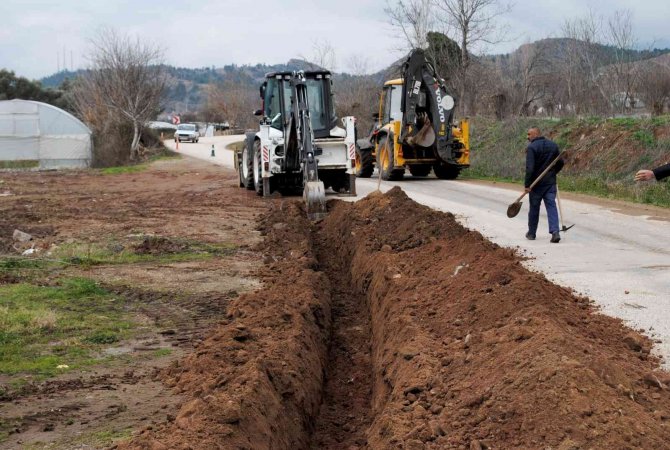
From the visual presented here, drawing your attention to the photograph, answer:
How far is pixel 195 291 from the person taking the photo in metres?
10.0

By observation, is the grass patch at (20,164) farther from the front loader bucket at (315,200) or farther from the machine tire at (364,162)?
the front loader bucket at (315,200)

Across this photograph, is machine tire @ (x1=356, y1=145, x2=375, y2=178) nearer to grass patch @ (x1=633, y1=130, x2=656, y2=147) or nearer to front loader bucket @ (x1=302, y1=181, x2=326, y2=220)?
grass patch @ (x1=633, y1=130, x2=656, y2=147)

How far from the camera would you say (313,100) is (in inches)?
789

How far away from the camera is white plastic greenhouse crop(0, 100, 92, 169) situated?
37.5 m

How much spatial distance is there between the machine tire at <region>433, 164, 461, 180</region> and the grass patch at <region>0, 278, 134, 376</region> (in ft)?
52.8

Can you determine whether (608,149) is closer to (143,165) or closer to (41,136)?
(143,165)

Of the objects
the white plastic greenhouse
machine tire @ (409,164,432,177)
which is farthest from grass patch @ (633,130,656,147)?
the white plastic greenhouse

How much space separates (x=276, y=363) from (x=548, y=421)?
292 centimetres

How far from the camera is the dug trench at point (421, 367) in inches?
189

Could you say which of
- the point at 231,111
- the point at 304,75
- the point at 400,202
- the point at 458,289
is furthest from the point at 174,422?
the point at 231,111

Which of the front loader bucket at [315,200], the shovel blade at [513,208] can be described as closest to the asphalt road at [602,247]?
the shovel blade at [513,208]

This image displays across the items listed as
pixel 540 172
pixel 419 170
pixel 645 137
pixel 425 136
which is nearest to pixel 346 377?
pixel 540 172

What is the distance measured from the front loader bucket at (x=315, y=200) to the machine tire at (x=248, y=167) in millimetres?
4869

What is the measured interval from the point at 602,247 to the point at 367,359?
16.5 ft
